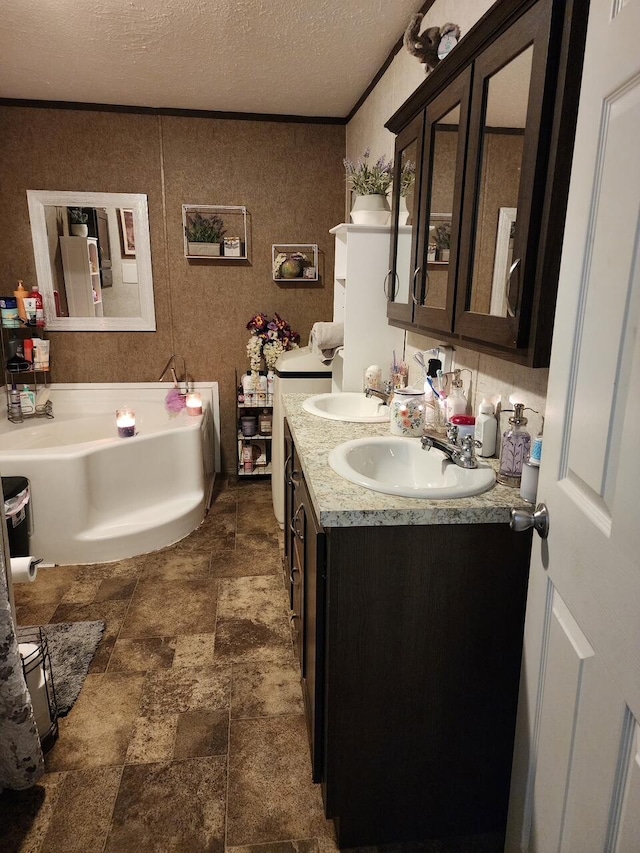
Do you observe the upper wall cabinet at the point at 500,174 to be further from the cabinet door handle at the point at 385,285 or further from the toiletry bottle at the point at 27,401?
the toiletry bottle at the point at 27,401

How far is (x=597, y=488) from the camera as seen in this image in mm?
872

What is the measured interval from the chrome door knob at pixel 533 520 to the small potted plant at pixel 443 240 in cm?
90

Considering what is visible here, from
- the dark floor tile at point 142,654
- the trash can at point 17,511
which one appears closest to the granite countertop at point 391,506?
the dark floor tile at point 142,654

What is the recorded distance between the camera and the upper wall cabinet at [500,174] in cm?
115

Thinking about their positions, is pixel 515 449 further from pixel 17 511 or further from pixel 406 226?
pixel 17 511

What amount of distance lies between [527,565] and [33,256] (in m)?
3.73

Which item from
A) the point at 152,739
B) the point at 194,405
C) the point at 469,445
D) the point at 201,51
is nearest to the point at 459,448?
the point at 469,445

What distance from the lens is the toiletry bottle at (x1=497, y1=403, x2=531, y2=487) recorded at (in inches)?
56.4

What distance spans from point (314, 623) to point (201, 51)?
2.76m

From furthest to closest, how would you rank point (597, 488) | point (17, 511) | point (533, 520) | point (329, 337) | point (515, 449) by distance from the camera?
1. point (329, 337)
2. point (17, 511)
3. point (515, 449)
4. point (533, 520)
5. point (597, 488)

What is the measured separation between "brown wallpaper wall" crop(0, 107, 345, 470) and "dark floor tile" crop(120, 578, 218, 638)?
5.72 feet

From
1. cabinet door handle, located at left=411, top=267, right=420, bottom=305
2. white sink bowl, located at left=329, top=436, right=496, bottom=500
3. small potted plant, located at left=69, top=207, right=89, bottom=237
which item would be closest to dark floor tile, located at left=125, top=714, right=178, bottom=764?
white sink bowl, located at left=329, top=436, right=496, bottom=500

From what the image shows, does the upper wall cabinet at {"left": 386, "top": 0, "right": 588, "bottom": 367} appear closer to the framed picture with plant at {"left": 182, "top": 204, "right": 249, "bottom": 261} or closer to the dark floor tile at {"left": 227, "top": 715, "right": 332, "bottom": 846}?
the dark floor tile at {"left": 227, "top": 715, "right": 332, "bottom": 846}

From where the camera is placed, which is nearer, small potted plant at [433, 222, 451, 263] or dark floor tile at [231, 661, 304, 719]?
small potted plant at [433, 222, 451, 263]
